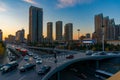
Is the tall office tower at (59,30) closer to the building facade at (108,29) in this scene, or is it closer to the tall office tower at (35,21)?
the tall office tower at (35,21)

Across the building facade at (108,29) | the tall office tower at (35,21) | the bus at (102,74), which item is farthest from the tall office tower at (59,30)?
the bus at (102,74)

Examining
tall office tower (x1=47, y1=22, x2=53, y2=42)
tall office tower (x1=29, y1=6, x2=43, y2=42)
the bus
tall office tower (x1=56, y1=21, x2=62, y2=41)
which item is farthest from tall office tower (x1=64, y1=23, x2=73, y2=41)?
the bus

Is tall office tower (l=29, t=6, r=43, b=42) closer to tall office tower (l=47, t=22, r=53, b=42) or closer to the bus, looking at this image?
tall office tower (l=47, t=22, r=53, b=42)

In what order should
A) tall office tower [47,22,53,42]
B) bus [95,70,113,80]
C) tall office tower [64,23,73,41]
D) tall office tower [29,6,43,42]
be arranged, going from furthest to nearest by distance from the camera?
tall office tower [47,22,53,42], tall office tower [64,23,73,41], tall office tower [29,6,43,42], bus [95,70,113,80]

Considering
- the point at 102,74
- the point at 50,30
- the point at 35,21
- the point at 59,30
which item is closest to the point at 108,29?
the point at 59,30

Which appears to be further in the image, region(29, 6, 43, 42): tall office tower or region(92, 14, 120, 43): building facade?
region(29, 6, 43, 42): tall office tower

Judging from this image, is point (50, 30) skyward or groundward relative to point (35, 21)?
groundward

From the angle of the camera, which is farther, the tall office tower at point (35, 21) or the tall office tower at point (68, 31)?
the tall office tower at point (68, 31)

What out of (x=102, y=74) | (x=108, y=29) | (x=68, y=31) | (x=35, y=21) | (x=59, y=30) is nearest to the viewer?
(x=102, y=74)

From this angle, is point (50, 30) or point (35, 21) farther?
point (50, 30)

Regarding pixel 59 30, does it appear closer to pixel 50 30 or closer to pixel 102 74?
pixel 50 30

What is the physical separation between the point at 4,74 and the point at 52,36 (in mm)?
127002

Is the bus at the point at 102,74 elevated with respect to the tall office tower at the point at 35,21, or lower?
lower

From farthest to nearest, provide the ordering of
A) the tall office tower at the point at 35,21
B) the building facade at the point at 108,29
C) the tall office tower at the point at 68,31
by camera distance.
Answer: the tall office tower at the point at 68,31
the tall office tower at the point at 35,21
the building facade at the point at 108,29
